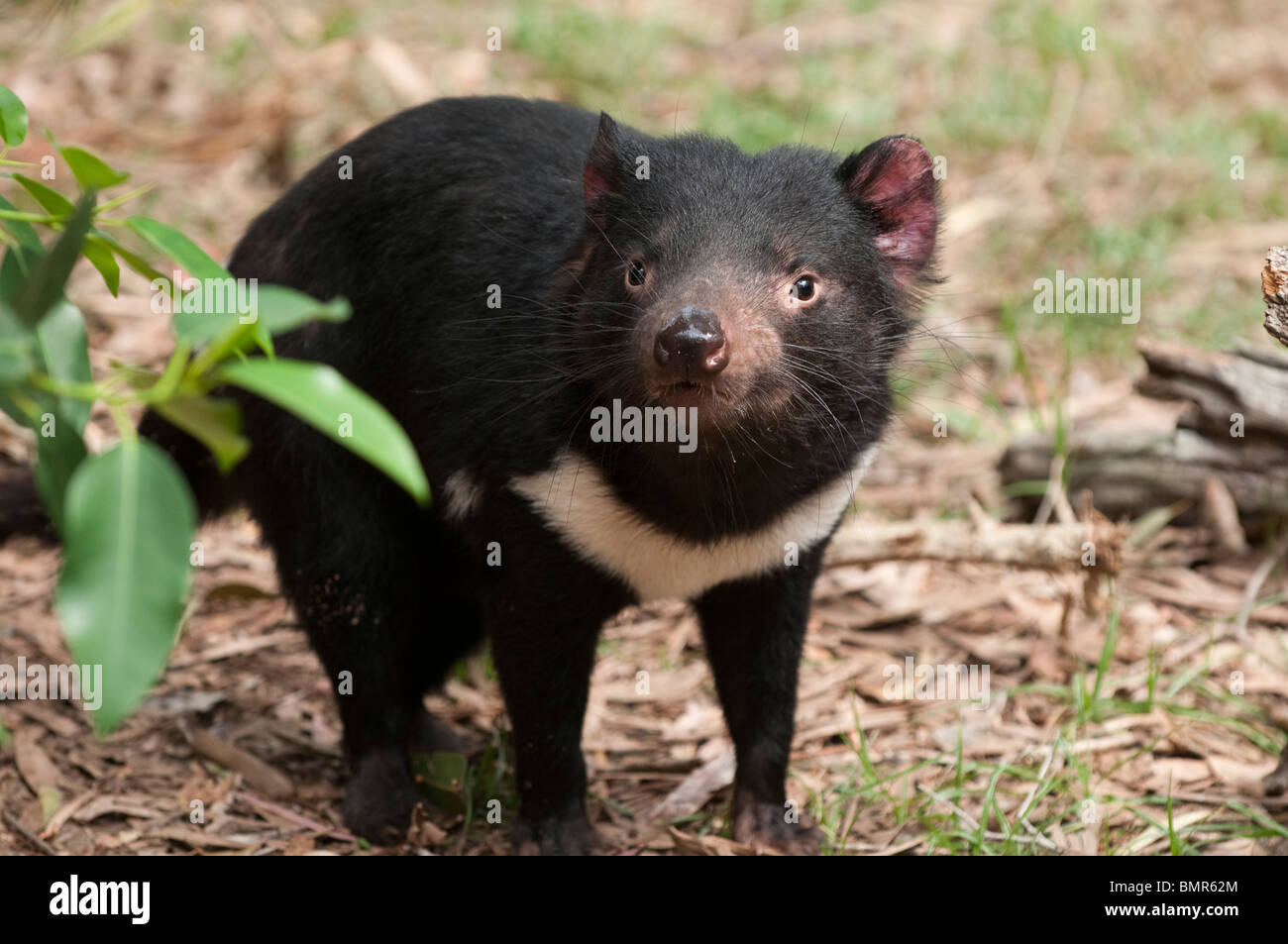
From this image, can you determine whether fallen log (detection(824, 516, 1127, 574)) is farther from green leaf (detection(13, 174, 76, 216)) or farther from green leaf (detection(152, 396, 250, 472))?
green leaf (detection(152, 396, 250, 472))

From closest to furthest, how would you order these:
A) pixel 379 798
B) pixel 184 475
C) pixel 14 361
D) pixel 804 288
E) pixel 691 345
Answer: pixel 14 361 → pixel 691 345 → pixel 804 288 → pixel 379 798 → pixel 184 475

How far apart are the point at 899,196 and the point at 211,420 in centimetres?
224

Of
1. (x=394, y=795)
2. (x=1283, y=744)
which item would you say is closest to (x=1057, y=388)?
(x=1283, y=744)

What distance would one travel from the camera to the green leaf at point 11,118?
7.35ft

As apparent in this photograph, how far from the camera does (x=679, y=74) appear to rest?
27.2 feet

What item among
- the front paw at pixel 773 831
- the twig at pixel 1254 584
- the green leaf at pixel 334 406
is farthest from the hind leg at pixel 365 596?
the twig at pixel 1254 584

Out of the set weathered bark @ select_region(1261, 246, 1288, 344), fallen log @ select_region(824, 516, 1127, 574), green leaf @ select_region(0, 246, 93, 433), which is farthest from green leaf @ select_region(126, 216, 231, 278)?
fallen log @ select_region(824, 516, 1127, 574)

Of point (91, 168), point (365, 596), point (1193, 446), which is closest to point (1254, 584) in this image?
point (1193, 446)

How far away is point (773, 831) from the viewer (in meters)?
3.81

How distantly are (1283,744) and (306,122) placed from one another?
5781 millimetres

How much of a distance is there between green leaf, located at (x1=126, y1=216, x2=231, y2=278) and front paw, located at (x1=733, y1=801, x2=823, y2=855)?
7.93 feet

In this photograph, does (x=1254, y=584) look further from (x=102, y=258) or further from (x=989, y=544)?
(x=102, y=258)

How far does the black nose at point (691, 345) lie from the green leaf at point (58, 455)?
1177 mm

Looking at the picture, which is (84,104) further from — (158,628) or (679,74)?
(158,628)
